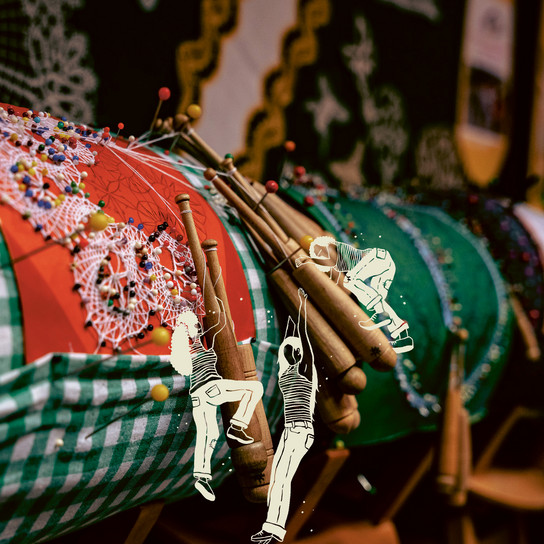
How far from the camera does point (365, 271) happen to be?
1.60ft

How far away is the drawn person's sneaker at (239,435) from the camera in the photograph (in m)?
0.42

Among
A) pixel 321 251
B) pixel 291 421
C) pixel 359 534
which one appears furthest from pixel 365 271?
pixel 359 534

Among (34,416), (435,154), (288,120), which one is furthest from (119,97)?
(435,154)

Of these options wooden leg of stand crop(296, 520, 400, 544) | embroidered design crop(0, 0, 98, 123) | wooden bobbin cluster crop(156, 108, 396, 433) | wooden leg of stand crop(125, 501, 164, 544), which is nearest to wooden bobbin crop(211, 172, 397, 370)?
wooden bobbin cluster crop(156, 108, 396, 433)

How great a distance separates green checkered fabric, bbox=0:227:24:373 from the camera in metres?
0.34

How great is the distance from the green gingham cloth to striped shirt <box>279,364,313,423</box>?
0.04 m

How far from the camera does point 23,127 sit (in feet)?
1.43

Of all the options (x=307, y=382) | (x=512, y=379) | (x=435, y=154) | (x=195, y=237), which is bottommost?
(x=512, y=379)

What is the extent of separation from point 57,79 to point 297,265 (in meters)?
0.51

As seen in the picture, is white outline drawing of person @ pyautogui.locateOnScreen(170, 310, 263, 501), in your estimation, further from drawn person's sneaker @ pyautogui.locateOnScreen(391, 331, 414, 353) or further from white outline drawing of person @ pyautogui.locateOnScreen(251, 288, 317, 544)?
drawn person's sneaker @ pyautogui.locateOnScreen(391, 331, 414, 353)

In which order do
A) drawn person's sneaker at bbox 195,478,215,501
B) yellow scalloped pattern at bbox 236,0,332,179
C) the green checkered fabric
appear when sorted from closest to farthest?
the green checkered fabric < drawn person's sneaker at bbox 195,478,215,501 < yellow scalloped pattern at bbox 236,0,332,179

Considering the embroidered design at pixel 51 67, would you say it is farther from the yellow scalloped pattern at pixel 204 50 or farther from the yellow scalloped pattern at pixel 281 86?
the yellow scalloped pattern at pixel 281 86

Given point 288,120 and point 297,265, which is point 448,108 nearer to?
point 288,120

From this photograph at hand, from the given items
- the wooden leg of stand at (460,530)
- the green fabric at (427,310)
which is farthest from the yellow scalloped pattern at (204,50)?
the wooden leg of stand at (460,530)
